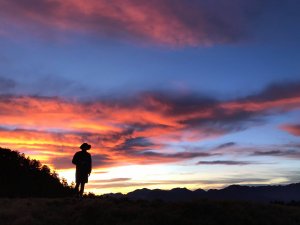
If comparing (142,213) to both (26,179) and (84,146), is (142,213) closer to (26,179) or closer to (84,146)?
(84,146)

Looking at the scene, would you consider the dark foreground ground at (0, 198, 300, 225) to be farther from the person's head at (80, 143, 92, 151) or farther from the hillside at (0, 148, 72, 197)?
the hillside at (0, 148, 72, 197)

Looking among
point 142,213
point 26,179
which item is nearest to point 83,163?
point 142,213

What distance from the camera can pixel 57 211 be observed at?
20.8 meters

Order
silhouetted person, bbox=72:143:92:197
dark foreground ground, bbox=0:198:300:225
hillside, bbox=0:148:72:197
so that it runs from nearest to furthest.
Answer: dark foreground ground, bbox=0:198:300:225, silhouetted person, bbox=72:143:92:197, hillside, bbox=0:148:72:197

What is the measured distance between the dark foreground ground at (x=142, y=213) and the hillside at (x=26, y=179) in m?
10.1

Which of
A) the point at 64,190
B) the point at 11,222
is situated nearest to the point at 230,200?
the point at 11,222

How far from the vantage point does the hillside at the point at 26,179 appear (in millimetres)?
32219

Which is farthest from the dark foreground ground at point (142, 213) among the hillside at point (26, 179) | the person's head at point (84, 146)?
the hillside at point (26, 179)

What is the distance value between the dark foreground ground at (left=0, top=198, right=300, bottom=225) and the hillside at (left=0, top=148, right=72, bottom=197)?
399 inches

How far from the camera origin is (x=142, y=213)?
2025 cm

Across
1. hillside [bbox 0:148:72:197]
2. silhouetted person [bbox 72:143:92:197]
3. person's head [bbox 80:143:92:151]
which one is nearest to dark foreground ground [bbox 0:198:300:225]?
silhouetted person [bbox 72:143:92:197]

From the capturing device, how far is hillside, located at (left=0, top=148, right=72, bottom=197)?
3222 centimetres

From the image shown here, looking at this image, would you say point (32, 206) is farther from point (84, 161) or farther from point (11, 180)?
point (11, 180)

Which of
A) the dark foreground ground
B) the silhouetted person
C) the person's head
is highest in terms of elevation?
the person's head
